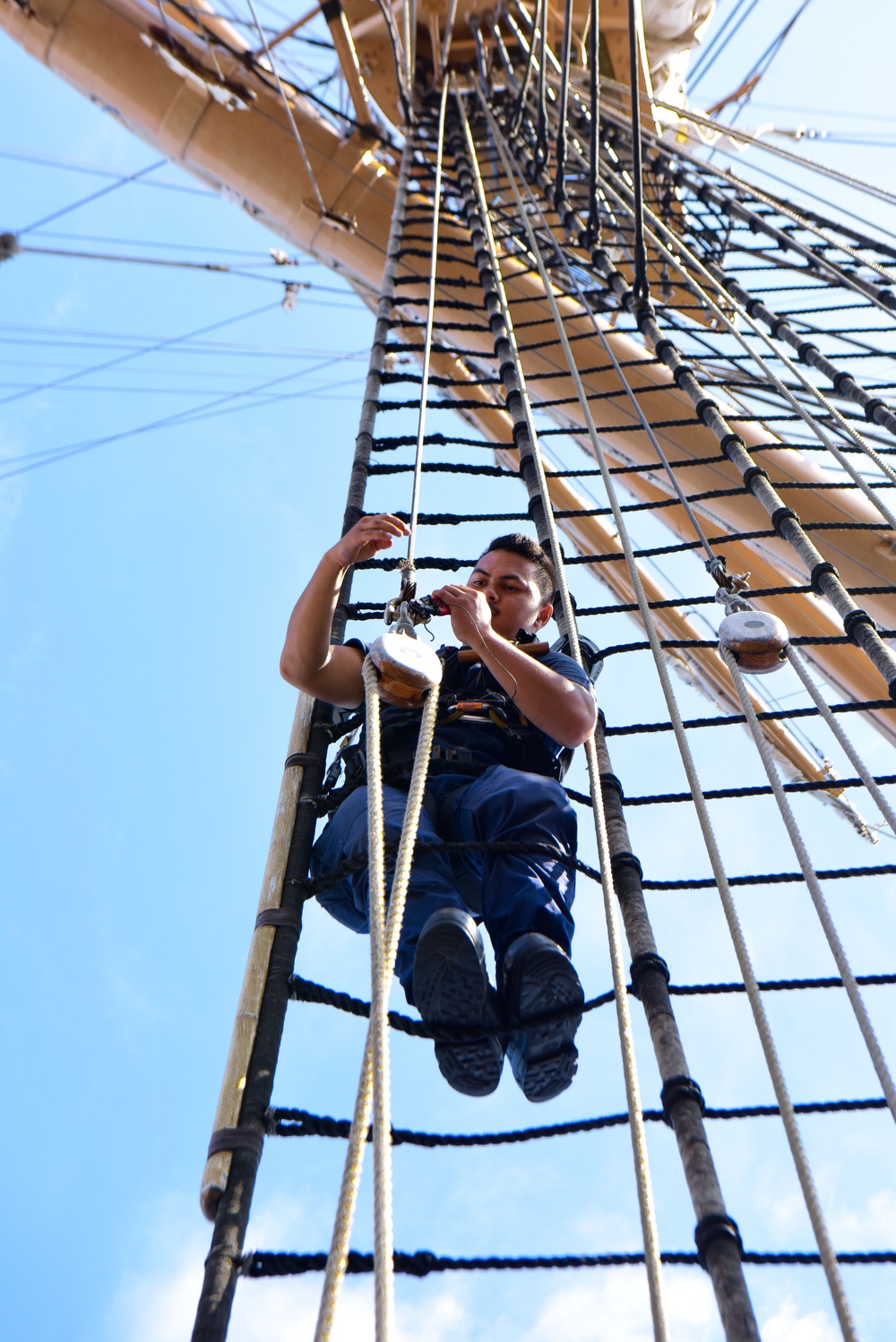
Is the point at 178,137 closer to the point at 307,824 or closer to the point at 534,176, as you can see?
the point at 534,176

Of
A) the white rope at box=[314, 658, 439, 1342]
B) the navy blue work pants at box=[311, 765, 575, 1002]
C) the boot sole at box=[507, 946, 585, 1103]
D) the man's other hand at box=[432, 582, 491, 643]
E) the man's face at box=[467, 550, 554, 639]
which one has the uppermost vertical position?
the man's face at box=[467, 550, 554, 639]

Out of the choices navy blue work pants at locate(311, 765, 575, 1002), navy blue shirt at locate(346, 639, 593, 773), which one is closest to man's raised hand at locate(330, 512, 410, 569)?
navy blue shirt at locate(346, 639, 593, 773)

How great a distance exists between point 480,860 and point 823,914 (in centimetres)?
61

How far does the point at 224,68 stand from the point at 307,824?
5.48 metres

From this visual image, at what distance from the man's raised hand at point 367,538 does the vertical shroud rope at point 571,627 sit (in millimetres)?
448

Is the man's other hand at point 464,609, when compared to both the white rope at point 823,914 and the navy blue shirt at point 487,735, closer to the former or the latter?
the navy blue shirt at point 487,735

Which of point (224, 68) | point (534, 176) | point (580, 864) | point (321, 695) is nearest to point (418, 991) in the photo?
point (580, 864)

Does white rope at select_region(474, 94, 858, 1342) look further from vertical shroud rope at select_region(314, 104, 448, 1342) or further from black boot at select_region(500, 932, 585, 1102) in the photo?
vertical shroud rope at select_region(314, 104, 448, 1342)

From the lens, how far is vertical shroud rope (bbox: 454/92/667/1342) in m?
1.23

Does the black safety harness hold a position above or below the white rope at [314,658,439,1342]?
above

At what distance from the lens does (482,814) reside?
210cm

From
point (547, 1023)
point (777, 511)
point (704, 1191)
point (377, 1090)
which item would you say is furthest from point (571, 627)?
point (377, 1090)

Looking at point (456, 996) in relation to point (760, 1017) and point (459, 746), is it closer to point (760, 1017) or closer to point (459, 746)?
point (760, 1017)

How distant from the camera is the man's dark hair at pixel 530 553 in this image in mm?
2697
